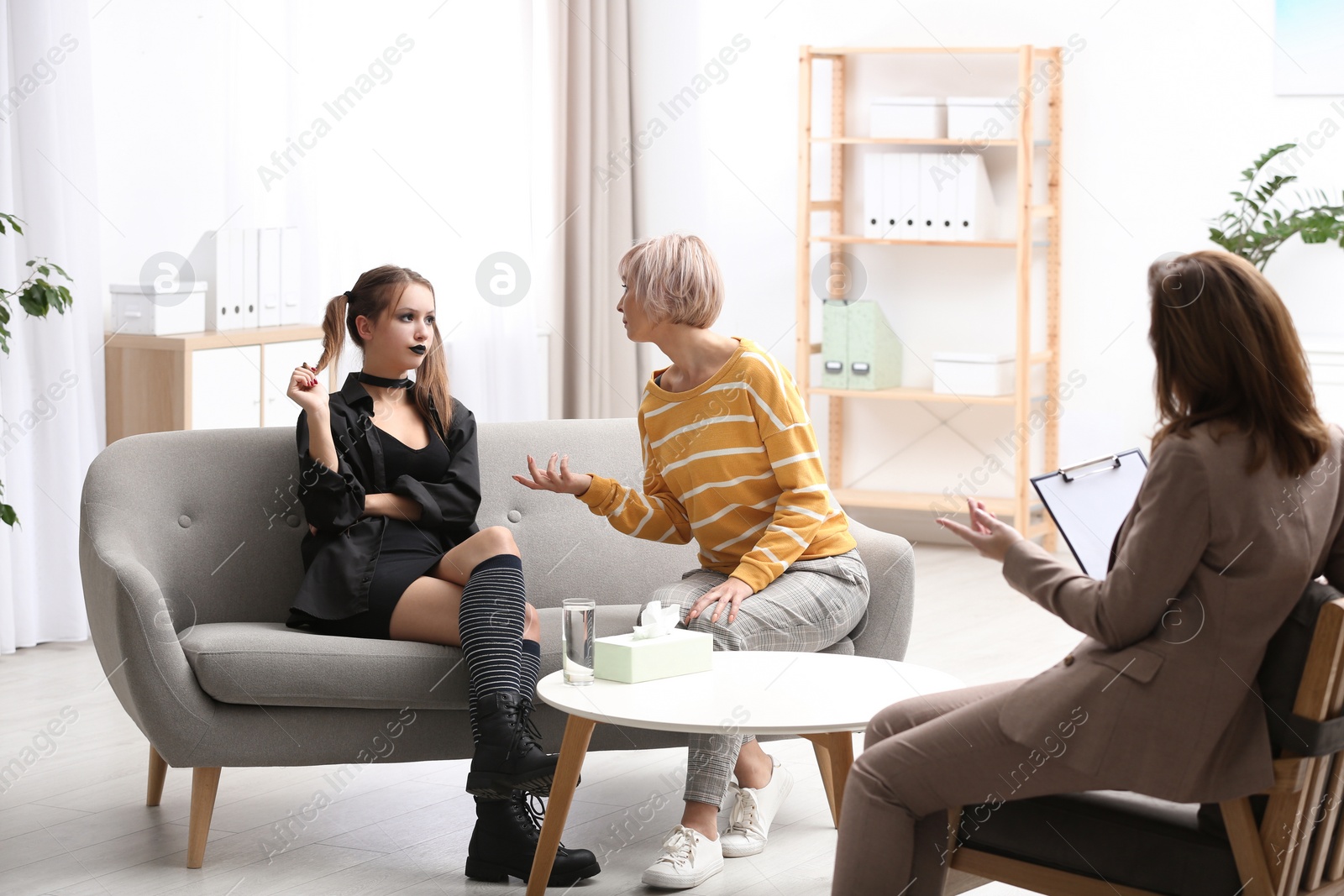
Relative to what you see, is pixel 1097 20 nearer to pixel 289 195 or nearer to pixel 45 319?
pixel 289 195

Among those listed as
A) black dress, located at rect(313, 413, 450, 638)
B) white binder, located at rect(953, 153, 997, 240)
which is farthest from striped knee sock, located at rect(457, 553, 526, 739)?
white binder, located at rect(953, 153, 997, 240)

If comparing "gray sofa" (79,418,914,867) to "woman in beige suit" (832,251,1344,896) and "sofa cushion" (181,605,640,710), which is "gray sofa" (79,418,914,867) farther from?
"woman in beige suit" (832,251,1344,896)

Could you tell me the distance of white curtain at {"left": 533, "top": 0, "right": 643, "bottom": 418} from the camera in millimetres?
5551

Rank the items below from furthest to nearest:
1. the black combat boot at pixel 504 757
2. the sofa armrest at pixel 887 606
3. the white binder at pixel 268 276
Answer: the white binder at pixel 268 276 → the sofa armrest at pixel 887 606 → the black combat boot at pixel 504 757

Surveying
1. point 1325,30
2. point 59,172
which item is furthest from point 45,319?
point 1325,30

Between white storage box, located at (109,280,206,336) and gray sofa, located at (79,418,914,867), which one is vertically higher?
white storage box, located at (109,280,206,336)

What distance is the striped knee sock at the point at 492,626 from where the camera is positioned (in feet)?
8.06

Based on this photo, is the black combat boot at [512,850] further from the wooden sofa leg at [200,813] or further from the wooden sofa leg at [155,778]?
the wooden sofa leg at [155,778]

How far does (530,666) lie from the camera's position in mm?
2535

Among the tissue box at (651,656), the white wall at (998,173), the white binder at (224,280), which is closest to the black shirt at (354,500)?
the tissue box at (651,656)

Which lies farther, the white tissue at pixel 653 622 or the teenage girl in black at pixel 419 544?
the teenage girl in black at pixel 419 544

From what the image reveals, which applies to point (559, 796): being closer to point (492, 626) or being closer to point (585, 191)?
point (492, 626)

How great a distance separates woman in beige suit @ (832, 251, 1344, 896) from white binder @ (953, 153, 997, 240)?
3.66 metres

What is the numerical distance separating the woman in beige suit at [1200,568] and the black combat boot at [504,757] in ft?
2.98
